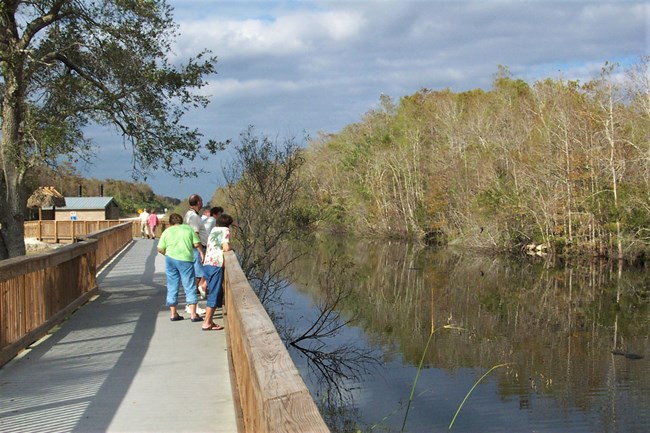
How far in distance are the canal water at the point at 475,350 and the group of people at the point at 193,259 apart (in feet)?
9.45

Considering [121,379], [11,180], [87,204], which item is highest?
[87,204]

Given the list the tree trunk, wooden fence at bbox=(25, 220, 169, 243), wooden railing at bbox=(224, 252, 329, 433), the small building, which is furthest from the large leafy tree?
the small building

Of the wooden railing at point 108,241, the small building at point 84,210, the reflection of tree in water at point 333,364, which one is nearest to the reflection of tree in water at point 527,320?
the reflection of tree in water at point 333,364

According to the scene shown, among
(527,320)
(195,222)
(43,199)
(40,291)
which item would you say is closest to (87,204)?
(43,199)

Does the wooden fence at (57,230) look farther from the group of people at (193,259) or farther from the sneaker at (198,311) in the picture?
the group of people at (193,259)

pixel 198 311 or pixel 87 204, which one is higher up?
pixel 87 204

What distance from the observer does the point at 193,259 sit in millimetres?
10562

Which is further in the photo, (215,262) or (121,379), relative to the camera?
(215,262)

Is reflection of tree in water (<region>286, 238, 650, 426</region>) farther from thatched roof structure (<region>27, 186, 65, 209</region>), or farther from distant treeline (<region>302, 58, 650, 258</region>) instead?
thatched roof structure (<region>27, 186, 65, 209</region>)

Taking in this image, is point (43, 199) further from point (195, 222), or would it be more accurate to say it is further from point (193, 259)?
point (193, 259)

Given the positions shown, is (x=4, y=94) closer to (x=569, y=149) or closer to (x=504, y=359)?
(x=504, y=359)

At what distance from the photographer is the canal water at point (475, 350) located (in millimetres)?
11977

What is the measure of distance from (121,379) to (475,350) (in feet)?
37.3

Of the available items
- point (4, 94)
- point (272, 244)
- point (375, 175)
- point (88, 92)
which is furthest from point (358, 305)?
point (375, 175)
